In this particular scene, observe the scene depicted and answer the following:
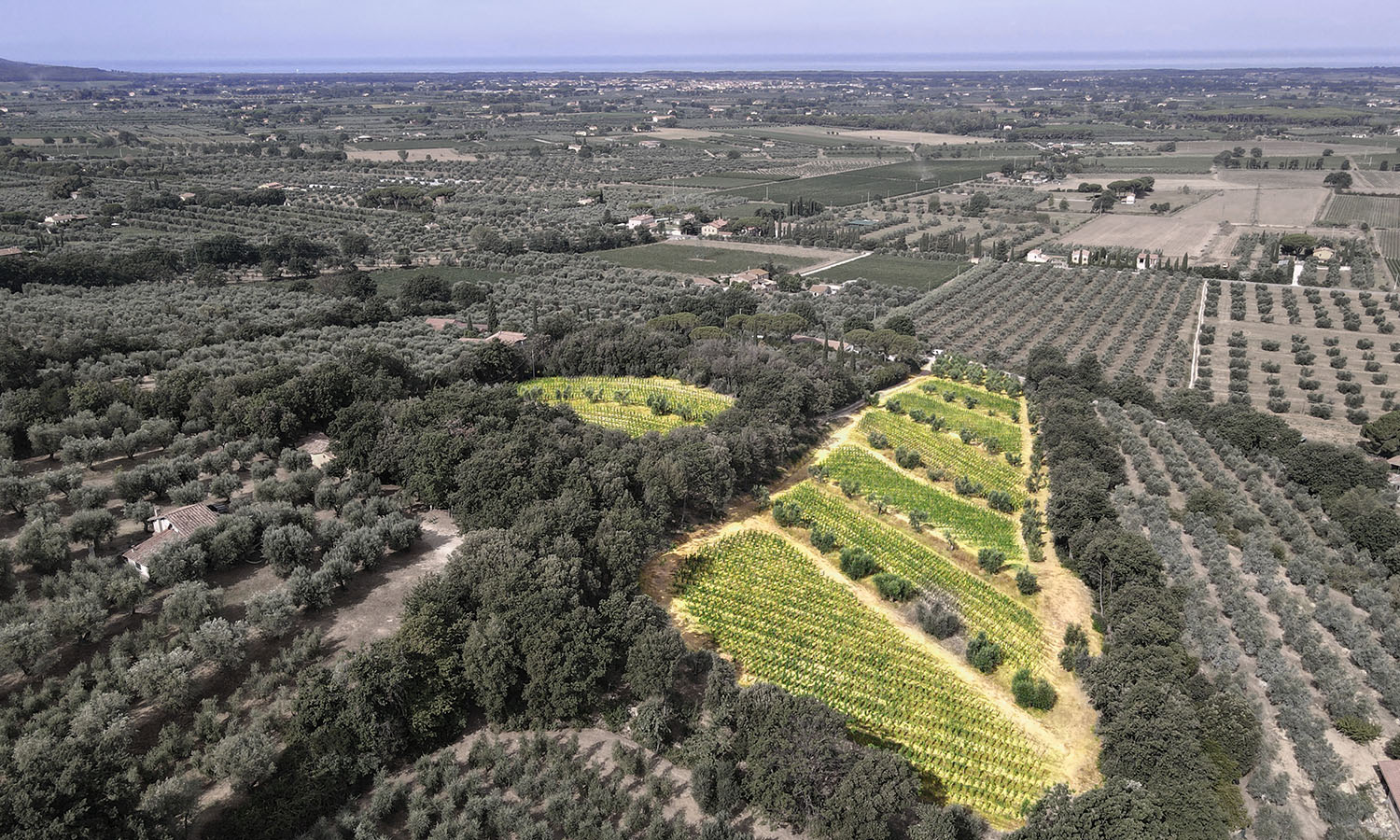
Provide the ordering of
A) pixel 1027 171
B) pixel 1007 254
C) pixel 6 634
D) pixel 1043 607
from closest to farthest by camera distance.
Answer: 1. pixel 6 634
2. pixel 1043 607
3. pixel 1007 254
4. pixel 1027 171

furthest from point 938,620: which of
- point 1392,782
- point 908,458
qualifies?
point 908,458

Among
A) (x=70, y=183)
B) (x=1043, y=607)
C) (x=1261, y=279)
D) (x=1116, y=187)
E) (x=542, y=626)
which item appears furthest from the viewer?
(x=1116, y=187)

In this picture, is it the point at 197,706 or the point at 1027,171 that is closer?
the point at 197,706

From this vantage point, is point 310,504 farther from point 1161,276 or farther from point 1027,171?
point 1027,171

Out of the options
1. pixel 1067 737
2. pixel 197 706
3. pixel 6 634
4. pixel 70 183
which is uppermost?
pixel 70 183

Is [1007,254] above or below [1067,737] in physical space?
above

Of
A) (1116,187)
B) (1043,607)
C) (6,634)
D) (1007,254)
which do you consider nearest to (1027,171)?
(1116,187)

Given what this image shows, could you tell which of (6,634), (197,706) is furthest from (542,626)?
(6,634)
